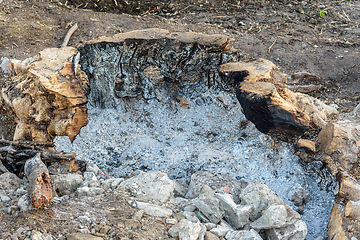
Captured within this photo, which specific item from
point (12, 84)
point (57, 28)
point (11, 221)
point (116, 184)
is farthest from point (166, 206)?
point (57, 28)

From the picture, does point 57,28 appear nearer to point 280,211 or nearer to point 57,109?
point 57,109

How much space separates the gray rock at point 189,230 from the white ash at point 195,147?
0.96 metres

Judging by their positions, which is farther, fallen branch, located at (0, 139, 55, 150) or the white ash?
the white ash

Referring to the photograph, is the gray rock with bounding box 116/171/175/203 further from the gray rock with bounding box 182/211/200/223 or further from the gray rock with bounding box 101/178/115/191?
the gray rock with bounding box 182/211/200/223

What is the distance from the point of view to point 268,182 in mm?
3244

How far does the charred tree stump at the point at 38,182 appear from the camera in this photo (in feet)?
7.61

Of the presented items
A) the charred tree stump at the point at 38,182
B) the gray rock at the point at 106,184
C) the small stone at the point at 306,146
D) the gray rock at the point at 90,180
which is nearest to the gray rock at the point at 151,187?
the gray rock at the point at 106,184

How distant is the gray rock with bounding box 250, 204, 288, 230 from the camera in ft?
8.28

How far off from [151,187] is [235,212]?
778 millimetres

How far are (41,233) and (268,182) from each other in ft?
7.29

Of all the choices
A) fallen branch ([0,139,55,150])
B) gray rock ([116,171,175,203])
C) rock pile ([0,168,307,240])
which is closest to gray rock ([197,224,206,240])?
rock pile ([0,168,307,240])

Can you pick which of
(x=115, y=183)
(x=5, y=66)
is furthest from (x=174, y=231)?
Answer: (x=5, y=66)

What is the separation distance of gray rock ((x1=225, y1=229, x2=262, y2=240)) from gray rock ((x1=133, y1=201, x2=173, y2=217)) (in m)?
0.50

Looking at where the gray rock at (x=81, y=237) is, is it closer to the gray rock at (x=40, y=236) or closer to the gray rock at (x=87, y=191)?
the gray rock at (x=40, y=236)
